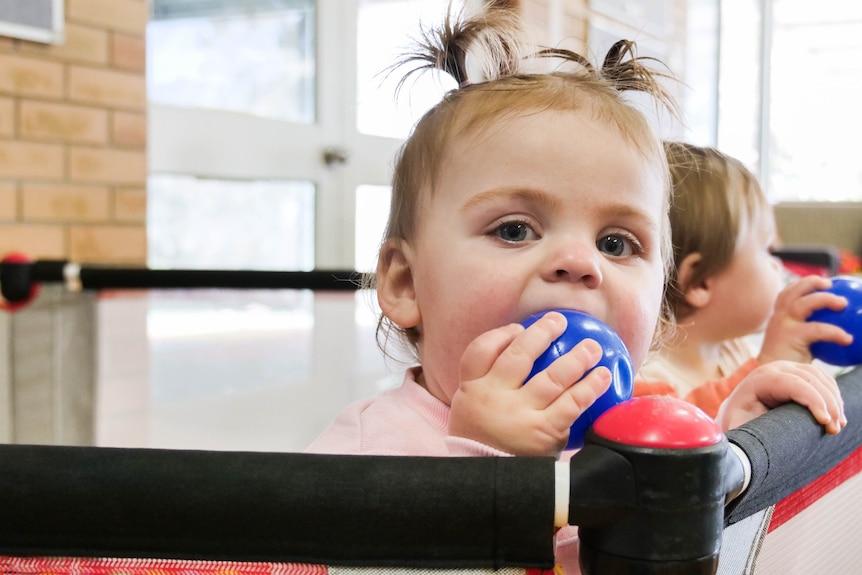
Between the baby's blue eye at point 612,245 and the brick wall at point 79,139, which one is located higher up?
the brick wall at point 79,139

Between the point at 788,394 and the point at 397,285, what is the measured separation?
0.37 meters

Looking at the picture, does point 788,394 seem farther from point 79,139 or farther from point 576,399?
point 79,139

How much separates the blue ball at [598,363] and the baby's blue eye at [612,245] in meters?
0.16

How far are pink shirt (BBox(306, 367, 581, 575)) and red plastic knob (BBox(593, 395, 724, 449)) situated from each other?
31 cm

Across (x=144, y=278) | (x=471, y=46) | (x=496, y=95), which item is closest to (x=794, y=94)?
(x=144, y=278)

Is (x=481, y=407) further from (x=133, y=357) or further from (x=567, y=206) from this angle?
(x=133, y=357)

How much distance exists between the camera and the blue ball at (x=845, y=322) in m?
0.97

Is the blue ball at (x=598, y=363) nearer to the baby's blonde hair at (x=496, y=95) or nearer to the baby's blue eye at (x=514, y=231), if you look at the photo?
the baby's blue eye at (x=514, y=231)

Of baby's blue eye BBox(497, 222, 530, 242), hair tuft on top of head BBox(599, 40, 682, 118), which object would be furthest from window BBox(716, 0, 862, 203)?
baby's blue eye BBox(497, 222, 530, 242)

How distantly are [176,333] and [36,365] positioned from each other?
0.63 m

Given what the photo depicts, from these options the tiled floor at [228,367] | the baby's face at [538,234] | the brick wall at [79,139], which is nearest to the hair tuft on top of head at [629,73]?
the baby's face at [538,234]

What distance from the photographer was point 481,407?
1.80ft

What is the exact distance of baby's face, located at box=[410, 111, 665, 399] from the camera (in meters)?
Result: 0.67

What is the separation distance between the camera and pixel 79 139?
1.84 m
